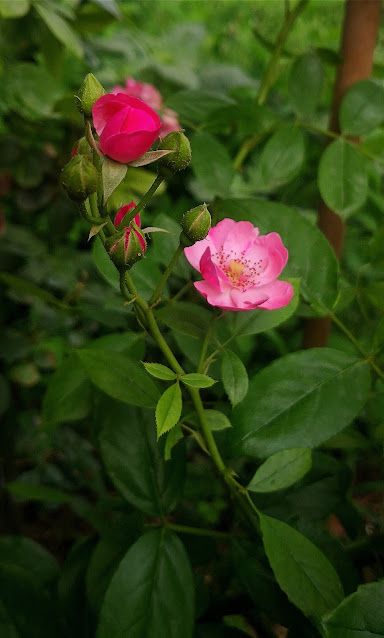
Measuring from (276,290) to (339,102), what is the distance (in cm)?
45

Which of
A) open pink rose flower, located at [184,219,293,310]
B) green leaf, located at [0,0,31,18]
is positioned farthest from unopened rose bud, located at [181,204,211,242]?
green leaf, located at [0,0,31,18]

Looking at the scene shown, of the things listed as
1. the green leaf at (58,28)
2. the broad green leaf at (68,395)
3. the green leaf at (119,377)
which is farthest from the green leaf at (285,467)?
the green leaf at (58,28)

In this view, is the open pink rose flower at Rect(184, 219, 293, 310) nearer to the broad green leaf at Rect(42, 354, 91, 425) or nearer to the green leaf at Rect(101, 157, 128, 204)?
the green leaf at Rect(101, 157, 128, 204)

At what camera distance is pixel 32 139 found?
3.63 ft

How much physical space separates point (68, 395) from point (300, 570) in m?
0.29

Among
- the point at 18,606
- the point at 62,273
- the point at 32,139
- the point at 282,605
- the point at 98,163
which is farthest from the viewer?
the point at 32,139

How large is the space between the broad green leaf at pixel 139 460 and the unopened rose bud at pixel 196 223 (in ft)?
0.71

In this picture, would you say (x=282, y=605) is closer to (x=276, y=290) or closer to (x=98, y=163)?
(x=276, y=290)

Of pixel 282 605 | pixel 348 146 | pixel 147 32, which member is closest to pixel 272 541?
pixel 282 605

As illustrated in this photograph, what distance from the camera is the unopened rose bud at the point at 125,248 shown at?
1.33 feet

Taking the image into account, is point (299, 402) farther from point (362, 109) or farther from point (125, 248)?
point (362, 109)

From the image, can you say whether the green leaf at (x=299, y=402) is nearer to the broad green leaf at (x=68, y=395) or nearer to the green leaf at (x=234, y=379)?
the green leaf at (x=234, y=379)

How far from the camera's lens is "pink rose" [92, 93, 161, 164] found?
41 centimetres

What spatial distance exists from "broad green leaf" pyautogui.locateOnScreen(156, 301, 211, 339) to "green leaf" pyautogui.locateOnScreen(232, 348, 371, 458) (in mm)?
66
